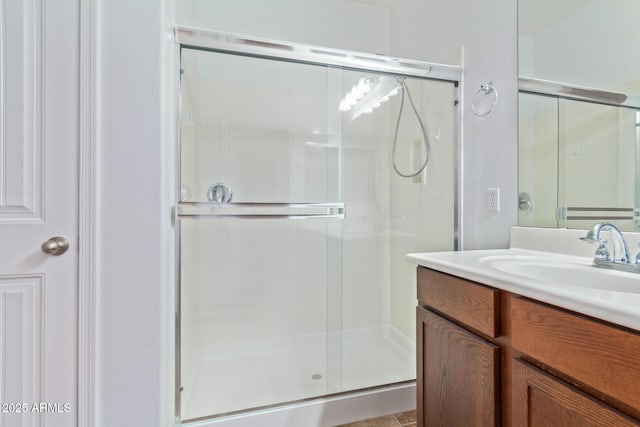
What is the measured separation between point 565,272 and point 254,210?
4.54 ft

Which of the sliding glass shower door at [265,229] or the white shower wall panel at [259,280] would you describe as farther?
the white shower wall panel at [259,280]

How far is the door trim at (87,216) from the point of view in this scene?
900mm

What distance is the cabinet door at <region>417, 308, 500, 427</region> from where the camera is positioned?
79cm

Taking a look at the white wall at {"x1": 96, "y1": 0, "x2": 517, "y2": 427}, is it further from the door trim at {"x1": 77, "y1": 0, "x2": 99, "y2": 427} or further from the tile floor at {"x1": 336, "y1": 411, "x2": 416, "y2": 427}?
the tile floor at {"x1": 336, "y1": 411, "x2": 416, "y2": 427}

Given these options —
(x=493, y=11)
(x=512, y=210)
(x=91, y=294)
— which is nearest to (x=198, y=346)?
(x=91, y=294)

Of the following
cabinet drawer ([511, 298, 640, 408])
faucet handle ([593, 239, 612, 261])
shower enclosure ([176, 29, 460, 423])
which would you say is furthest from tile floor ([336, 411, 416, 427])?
faucet handle ([593, 239, 612, 261])

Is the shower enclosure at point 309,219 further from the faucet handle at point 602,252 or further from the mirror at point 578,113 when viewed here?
the faucet handle at point 602,252

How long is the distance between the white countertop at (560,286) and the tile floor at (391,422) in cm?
88

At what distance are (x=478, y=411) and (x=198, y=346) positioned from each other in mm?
1593

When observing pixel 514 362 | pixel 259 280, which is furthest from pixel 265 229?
pixel 514 362

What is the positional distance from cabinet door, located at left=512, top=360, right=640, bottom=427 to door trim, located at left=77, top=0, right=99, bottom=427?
1219 mm

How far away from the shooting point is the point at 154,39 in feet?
3.10

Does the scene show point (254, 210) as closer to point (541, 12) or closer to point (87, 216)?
point (87, 216)

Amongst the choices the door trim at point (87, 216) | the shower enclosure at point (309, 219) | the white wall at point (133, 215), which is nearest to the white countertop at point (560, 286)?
the shower enclosure at point (309, 219)
